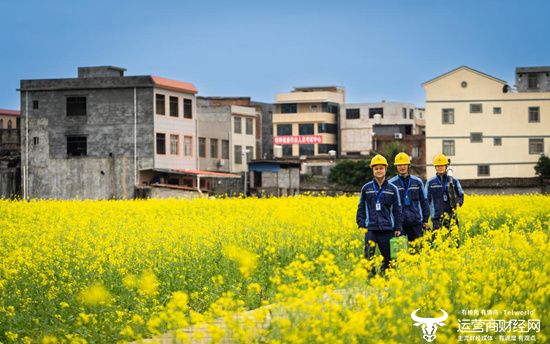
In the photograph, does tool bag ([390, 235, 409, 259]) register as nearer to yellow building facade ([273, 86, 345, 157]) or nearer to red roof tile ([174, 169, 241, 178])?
red roof tile ([174, 169, 241, 178])

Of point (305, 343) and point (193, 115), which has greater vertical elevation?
point (193, 115)

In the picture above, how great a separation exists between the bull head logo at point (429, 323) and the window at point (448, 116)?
2498 inches

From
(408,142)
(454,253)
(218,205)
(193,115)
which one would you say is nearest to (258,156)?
(408,142)

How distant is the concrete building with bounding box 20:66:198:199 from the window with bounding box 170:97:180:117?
611mm

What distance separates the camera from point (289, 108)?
90688 millimetres

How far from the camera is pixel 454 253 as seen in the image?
42.9 feet

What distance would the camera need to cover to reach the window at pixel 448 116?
7244 centimetres

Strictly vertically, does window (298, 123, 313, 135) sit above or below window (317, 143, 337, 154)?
above

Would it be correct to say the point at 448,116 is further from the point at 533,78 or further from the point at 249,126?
the point at 249,126

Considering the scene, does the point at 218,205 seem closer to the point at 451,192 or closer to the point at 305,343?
the point at 451,192

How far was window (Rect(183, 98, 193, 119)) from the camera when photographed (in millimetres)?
61750

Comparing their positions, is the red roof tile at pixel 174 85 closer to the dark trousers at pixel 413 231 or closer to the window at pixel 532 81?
the window at pixel 532 81

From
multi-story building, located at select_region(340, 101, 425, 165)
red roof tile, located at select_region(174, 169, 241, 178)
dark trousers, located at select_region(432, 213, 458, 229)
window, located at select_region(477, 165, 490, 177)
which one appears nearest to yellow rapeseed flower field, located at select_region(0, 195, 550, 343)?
dark trousers, located at select_region(432, 213, 458, 229)

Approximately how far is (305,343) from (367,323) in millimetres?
773
